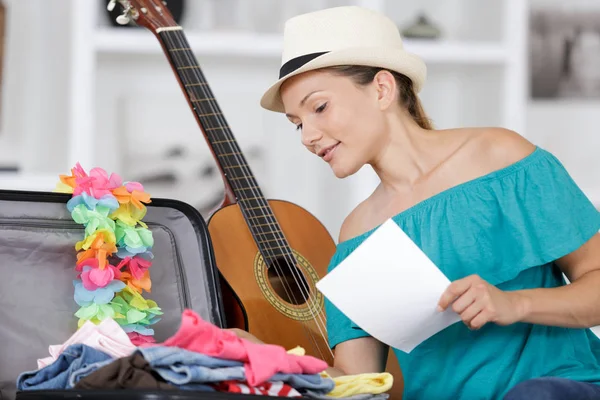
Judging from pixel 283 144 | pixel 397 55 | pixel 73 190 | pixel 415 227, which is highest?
pixel 397 55

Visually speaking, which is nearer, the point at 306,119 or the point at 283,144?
the point at 306,119

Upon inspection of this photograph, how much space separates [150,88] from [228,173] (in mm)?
940

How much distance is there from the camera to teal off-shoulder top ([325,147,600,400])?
1500 mm

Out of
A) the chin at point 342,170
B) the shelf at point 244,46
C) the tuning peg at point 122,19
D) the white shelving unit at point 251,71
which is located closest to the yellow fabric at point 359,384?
the chin at point 342,170

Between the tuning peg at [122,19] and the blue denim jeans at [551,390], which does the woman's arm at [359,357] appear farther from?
the tuning peg at [122,19]

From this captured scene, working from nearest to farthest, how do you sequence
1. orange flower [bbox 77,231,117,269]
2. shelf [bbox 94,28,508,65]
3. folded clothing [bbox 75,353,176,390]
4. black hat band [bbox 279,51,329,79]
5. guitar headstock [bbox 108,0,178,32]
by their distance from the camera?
1. folded clothing [bbox 75,353,176,390]
2. orange flower [bbox 77,231,117,269]
3. black hat band [bbox 279,51,329,79]
4. guitar headstock [bbox 108,0,178,32]
5. shelf [bbox 94,28,508,65]

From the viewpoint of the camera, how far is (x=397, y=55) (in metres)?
1.61

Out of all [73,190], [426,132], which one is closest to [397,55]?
[426,132]

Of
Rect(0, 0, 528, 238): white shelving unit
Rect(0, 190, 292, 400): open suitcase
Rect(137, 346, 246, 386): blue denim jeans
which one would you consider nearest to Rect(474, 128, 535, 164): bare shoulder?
Answer: Rect(0, 190, 292, 400): open suitcase

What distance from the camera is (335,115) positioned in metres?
1.57

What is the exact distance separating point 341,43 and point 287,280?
1.71 ft

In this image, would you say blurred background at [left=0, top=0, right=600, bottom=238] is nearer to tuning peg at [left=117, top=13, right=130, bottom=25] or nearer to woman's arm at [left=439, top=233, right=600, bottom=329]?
tuning peg at [left=117, top=13, right=130, bottom=25]

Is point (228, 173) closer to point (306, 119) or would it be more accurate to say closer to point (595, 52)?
point (306, 119)

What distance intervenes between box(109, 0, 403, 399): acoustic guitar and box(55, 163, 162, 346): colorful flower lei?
252mm
